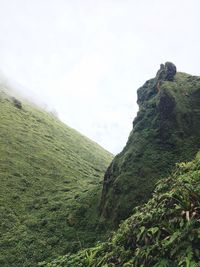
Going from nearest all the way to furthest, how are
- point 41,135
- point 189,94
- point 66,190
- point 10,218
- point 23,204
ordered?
point 189,94, point 10,218, point 23,204, point 66,190, point 41,135

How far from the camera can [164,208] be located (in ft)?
53.9

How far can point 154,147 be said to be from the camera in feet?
138

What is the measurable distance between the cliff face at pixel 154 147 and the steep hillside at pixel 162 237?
59.7 feet

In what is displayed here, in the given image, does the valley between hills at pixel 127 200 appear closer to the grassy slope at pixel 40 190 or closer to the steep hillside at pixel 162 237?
the steep hillside at pixel 162 237

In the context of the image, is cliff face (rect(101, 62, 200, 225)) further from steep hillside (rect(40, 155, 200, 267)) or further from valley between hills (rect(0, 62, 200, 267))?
steep hillside (rect(40, 155, 200, 267))

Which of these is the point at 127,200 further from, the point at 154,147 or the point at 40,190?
the point at 40,190

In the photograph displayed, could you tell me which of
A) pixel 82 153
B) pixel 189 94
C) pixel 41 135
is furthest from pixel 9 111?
pixel 189 94

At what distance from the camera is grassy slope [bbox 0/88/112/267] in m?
42.4

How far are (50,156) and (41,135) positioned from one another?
18825 mm

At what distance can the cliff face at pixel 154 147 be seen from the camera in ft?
123

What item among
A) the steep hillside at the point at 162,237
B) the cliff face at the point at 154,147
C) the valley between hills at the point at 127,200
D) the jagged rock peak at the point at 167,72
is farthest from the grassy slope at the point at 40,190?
the steep hillside at the point at 162,237

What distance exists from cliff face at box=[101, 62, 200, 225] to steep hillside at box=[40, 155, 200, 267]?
18.2 m

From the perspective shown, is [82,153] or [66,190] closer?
[66,190]

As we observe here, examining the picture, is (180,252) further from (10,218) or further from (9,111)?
(9,111)
